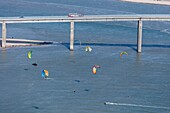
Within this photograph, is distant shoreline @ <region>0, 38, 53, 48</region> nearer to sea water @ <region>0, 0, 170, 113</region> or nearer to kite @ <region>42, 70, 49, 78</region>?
sea water @ <region>0, 0, 170, 113</region>

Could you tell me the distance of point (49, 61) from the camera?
10381 cm

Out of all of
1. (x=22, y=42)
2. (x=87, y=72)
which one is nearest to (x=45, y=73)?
(x=87, y=72)

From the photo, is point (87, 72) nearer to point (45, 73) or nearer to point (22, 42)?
point (45, 73)

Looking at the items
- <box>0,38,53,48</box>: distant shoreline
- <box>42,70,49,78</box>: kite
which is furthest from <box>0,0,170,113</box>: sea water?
<box>0,38,53,48</box>: distant shoreline

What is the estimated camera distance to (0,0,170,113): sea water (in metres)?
81.0

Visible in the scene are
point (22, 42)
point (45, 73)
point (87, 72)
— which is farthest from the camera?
point (22, 42)

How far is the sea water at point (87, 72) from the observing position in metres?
81.0

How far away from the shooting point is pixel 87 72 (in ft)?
319

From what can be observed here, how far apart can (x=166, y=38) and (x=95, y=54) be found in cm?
2346

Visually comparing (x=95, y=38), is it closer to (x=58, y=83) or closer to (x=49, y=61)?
(x=49, y=61)

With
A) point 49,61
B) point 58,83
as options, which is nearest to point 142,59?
point 49,61

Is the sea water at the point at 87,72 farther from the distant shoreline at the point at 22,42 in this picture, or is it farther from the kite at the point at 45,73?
the distant shoreline at the point at 22,42

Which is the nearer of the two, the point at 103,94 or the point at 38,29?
the point at 103,94

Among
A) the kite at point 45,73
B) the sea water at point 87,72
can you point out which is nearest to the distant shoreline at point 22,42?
the sea water at point 87,72
